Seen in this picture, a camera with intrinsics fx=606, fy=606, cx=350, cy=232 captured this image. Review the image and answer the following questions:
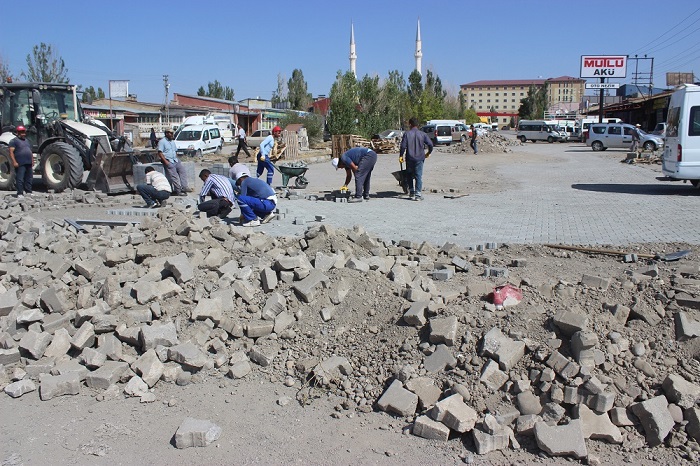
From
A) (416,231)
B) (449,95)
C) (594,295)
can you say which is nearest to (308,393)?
(594,295)

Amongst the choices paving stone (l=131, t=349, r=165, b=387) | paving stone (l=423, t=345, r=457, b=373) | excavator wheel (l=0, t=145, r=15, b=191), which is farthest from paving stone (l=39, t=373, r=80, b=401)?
excavator wheel (l=0, t=145, r=15, b=191)

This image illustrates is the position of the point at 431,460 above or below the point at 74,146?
below

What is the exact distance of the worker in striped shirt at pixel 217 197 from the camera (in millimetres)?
10133

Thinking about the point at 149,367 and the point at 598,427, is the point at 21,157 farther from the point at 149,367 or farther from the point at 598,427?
the point at 598,427

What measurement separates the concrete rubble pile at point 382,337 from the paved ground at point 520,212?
208 centimetres

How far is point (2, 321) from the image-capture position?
226 inches

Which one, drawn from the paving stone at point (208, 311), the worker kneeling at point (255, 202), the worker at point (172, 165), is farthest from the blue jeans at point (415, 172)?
the paving stone at point (208, 311)

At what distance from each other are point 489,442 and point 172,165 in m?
11.7

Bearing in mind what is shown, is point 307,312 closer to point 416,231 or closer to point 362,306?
point 362,306

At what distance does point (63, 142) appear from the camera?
15.1 m

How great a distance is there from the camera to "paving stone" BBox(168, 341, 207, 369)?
4883mm

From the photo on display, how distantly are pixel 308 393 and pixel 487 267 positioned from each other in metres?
2.89

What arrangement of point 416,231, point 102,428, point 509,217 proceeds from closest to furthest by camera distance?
point 102,428
point 416,231
point 509,217

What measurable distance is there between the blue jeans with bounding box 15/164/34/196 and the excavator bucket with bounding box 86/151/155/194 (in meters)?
1.27
